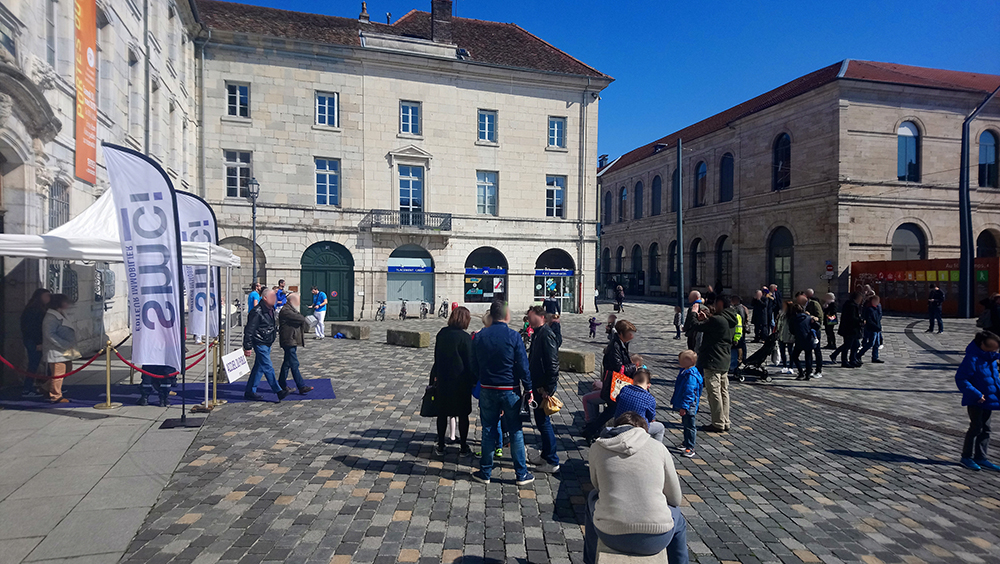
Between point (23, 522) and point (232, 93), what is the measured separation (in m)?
24.1

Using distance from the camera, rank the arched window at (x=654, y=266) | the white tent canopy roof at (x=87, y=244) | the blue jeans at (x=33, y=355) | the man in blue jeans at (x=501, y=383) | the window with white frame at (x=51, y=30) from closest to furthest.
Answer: the man in blue jeans at (x=501, y=383) → the white tent canopy roof at (x=87, y=244) → the blue jeans at (x=33, y=355) → the window with white frame at (x=51, y=30) → the arched window at (x=654, y=266)

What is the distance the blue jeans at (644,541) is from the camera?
3.25m

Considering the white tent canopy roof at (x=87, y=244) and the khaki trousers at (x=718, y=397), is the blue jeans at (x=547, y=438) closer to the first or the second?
the khaki trousers at (x=718, y=397)

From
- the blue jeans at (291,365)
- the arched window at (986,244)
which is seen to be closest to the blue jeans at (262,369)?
the blue jeans at (291,365)

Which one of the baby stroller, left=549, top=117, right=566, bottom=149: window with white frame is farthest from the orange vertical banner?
left=549, top=117, right=566, bottom=149: window with white frame

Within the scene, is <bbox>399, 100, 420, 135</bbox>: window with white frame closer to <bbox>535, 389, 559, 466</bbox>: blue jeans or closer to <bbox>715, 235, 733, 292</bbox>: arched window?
<bbox>535, 389, 559, 466</bbox>: blue jeans

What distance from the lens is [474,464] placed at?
20.9ft

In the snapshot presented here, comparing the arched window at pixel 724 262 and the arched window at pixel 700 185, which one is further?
the arched window at pixel 700 185

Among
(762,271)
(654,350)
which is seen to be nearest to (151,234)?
(654,350)

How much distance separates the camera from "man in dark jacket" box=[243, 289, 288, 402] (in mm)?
9086

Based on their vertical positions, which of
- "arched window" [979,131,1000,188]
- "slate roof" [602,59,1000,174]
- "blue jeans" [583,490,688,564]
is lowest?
"blue jeans" [583,490,688,564]

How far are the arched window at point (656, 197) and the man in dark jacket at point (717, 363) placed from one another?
43.5 metres

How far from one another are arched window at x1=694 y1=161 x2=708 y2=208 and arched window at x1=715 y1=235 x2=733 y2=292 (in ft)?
12.9

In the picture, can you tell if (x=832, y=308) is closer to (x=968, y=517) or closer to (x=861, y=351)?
(x=861, y=351)
